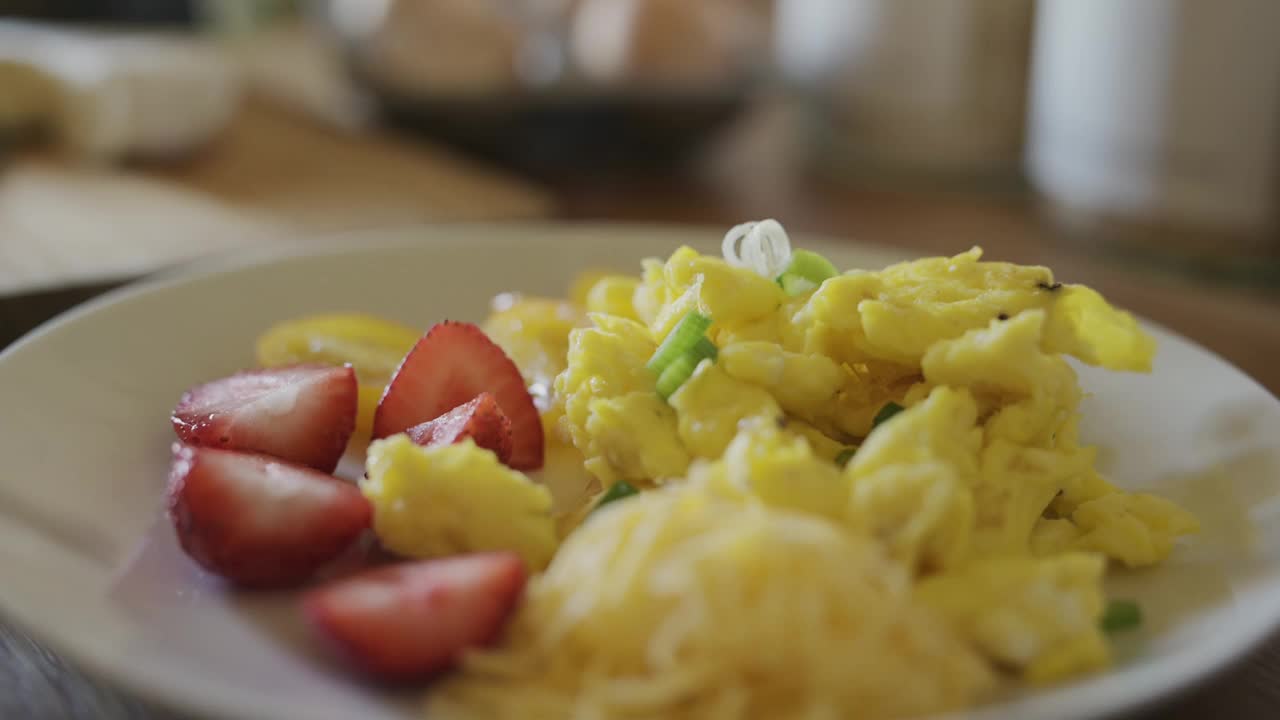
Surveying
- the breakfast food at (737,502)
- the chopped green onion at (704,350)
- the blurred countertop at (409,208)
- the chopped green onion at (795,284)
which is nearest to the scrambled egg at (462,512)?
the breakfast food at (737,502)

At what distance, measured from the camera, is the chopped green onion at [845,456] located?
1.21m

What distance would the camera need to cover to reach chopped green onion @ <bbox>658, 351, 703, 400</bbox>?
125 cm

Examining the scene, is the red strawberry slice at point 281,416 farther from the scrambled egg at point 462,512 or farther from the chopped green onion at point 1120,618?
the chopped green onion at point 1120,618

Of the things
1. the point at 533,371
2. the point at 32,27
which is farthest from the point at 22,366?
the point at 32,27


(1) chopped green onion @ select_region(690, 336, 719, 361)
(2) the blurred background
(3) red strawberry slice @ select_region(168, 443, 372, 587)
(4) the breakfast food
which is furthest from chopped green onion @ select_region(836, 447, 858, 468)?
(2) the blurred background

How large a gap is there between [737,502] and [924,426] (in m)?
0.18

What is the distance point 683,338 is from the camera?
49.9 inches

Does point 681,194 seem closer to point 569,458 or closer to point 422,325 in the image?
point 422,325

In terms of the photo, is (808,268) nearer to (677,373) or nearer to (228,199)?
(677,373)

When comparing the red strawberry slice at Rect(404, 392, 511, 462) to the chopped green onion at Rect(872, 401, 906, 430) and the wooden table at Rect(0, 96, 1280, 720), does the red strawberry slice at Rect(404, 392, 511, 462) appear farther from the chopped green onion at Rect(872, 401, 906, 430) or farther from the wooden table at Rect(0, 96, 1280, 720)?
the wooden table at Rect(0, 96, 1280, 720)

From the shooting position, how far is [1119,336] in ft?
3.98

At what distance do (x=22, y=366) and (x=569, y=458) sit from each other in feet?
1.93

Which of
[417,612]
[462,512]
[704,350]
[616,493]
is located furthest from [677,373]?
[417,612]

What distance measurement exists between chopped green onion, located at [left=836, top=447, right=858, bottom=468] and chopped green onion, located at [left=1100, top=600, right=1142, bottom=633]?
273 mm
